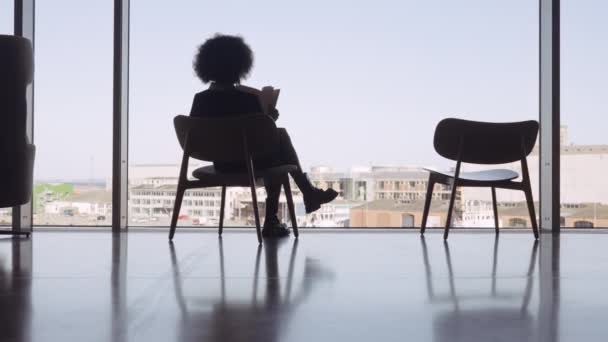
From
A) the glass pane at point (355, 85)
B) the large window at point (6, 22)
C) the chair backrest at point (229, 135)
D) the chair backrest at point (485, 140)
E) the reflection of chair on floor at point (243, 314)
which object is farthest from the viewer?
the glass pane at point (355, 85)

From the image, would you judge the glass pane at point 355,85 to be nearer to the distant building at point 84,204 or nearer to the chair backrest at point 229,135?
the distant building at point 84,204

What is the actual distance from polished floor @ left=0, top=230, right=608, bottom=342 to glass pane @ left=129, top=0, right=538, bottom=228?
1026 millimetres

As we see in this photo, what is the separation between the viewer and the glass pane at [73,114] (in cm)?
376

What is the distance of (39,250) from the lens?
260 cm

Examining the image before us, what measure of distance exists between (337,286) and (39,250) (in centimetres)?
162

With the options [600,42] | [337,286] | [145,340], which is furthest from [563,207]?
[145,340]

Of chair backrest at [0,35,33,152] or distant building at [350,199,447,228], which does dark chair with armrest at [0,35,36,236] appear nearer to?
chair backrest at [0,35,33,152]

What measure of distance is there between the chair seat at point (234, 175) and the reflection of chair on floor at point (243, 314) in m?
1.10

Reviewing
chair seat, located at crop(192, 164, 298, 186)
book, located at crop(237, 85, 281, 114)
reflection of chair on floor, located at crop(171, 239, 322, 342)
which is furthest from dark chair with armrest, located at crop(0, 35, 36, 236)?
reflection of chair on floor, located at crop(171, 239, 322, 342)

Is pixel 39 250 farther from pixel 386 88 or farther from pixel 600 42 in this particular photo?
pixel 600 42

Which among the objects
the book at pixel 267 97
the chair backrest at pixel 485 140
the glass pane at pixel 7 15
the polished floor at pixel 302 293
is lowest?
the polished floor at pixel 302 293

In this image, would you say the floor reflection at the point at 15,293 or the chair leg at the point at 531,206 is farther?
the chair leg at the point at 531,206

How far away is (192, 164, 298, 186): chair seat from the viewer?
2.86 meters

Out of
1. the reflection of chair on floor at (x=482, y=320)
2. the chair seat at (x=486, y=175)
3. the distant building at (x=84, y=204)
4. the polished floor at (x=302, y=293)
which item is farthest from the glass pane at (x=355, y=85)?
the reflection of chair on floor at (x=482, y=320)
